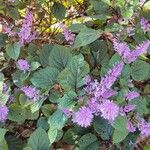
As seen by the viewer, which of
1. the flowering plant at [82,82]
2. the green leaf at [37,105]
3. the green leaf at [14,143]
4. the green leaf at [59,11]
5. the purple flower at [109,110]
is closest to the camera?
the purple flower at [109,110]

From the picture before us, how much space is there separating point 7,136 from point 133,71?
0.54 meters

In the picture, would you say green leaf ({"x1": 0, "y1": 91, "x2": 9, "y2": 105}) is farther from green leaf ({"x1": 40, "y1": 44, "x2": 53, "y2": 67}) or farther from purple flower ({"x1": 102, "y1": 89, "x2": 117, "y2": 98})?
purple flower ({"x1": 102, "y1": 89, "x2": 117, "y2": 98})

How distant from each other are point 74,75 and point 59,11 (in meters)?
0.60

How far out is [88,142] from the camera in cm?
139

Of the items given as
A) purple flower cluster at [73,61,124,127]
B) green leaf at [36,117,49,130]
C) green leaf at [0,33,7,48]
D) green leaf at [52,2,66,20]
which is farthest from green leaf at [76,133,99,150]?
green leaf at [52,2,66,20]

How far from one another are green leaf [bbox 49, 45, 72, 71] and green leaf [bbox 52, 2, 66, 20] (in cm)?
44

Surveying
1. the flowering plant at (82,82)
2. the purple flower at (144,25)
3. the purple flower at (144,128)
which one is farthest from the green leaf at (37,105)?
the purple flower at (144,25)

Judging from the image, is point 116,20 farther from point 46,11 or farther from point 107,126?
point 46,11

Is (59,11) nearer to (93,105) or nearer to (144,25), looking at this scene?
(144,25)

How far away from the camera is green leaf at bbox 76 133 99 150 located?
139 centimetres

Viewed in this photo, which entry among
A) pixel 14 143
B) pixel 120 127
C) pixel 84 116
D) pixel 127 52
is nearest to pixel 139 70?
pixel 127 52

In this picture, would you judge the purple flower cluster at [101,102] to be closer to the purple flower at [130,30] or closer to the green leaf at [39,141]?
the green leaf at [39,141]

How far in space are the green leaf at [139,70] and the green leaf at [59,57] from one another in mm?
205

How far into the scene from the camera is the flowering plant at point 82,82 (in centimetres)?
120
